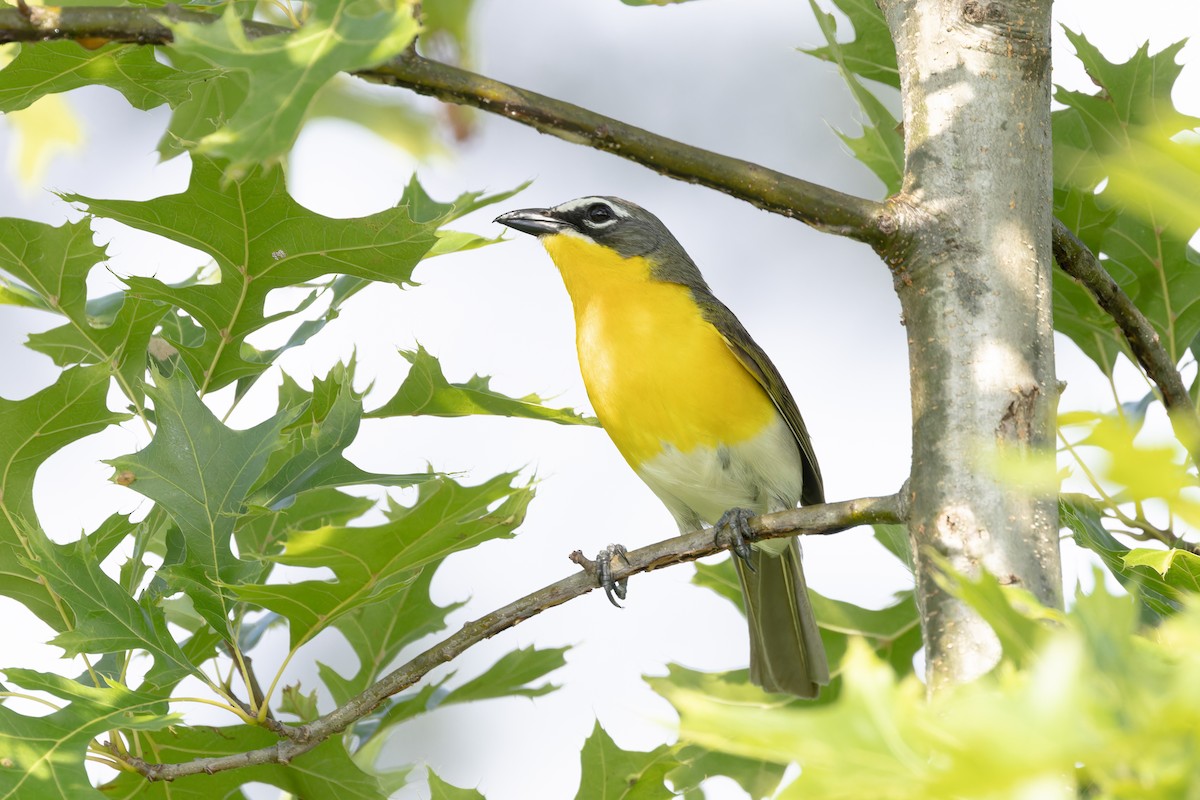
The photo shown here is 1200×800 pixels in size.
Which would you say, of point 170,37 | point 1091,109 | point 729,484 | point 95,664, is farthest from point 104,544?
point 1091,109

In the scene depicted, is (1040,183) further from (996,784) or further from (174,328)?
(174,328)

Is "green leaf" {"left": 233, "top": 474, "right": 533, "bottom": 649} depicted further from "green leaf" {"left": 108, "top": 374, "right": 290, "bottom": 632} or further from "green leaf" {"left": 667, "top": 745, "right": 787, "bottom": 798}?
"green leaf" {"left": 667, "top": 745, "right": 787, "bottom": 798}

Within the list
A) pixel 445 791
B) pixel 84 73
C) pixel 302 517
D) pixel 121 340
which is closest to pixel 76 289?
pixel 121 340

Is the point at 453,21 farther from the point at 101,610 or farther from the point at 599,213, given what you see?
the point at 101,610

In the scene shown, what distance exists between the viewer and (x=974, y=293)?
2188mm

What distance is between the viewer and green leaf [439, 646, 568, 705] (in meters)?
3.42

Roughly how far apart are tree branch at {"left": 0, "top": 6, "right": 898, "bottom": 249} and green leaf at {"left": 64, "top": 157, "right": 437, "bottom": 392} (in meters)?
0.77

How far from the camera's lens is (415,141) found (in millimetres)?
5535

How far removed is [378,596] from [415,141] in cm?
330

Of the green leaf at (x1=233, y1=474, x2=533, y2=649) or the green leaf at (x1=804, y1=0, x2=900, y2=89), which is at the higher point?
the green leaf at (x1=804, y1=0, x2=900, y2=89)

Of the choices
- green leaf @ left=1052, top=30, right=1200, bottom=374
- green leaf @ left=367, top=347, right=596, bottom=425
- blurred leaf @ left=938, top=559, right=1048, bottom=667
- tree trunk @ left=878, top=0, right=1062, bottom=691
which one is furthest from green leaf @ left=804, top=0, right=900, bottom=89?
blurred leaf @ left=938, top=559, right=1048, bottom=667

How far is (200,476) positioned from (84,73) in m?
0.90

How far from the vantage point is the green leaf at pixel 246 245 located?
2932 mm

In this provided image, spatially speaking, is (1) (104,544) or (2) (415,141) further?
(2) (415,141)
